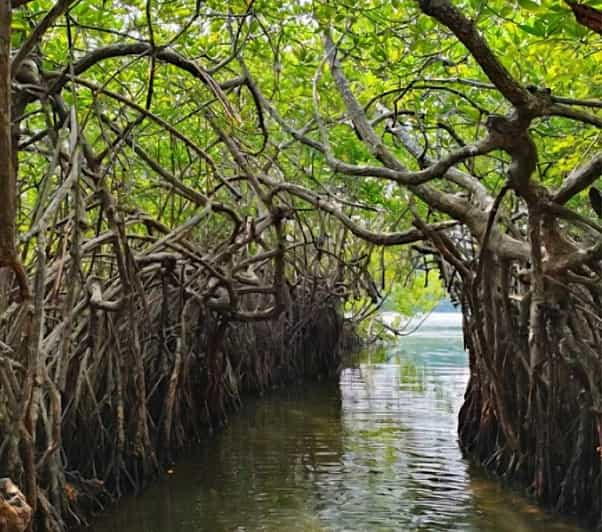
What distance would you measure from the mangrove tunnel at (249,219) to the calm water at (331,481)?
23cm

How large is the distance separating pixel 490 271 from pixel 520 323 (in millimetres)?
408

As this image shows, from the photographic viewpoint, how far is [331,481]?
543cm

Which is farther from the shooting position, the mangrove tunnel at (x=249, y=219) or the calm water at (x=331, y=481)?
the calm water at (x=331, y=481)

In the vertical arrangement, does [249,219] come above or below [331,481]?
above

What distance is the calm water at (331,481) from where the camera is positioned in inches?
177

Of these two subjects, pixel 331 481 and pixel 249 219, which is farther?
pixel 249 219

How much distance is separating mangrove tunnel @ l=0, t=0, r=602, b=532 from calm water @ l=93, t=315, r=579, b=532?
233mm

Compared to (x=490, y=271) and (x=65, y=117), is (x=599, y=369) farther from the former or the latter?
(x=65, y=117)

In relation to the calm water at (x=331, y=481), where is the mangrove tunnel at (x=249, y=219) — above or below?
above

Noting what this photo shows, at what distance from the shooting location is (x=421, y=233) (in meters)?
5.21

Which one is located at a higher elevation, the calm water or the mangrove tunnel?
the mangrove tunnel

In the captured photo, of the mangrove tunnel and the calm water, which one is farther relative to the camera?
the calm water

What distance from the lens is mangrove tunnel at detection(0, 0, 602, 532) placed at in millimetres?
3213

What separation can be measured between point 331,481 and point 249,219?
2.02m
